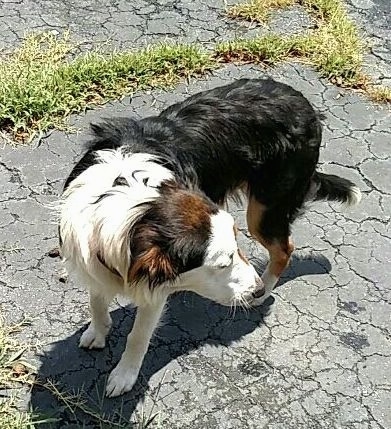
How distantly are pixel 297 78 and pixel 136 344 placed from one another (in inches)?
110

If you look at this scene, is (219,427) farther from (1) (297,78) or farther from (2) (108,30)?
(2) (108,30)

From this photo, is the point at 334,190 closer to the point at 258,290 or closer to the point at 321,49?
the point at 258,290

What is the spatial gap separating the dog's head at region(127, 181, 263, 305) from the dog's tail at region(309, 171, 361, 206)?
1.06 m

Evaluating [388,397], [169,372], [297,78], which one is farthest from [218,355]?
[297,78]

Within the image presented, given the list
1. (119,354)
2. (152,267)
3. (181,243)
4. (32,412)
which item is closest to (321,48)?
(119,354)

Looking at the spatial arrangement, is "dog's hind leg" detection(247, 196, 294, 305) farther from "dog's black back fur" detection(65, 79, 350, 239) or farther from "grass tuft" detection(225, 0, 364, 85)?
"grass tuft" detection(225, 0, 364, 85)

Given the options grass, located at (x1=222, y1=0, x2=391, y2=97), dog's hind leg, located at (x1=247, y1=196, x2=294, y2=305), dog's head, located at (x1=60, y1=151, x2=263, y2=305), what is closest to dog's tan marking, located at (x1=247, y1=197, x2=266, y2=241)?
dog's hind leg, located at (x1=247, y1=196, x2=294, y2=305)

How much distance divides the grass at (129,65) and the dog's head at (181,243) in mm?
2125

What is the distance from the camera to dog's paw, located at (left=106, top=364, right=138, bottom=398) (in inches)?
143

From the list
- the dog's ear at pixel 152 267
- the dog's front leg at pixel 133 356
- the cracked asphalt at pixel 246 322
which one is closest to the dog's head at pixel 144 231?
the dog's ear at pixel 152 267

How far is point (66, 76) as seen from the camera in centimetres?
523

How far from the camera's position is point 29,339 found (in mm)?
3838

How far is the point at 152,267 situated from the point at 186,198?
1.03ft

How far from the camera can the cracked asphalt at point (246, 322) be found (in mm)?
3697
